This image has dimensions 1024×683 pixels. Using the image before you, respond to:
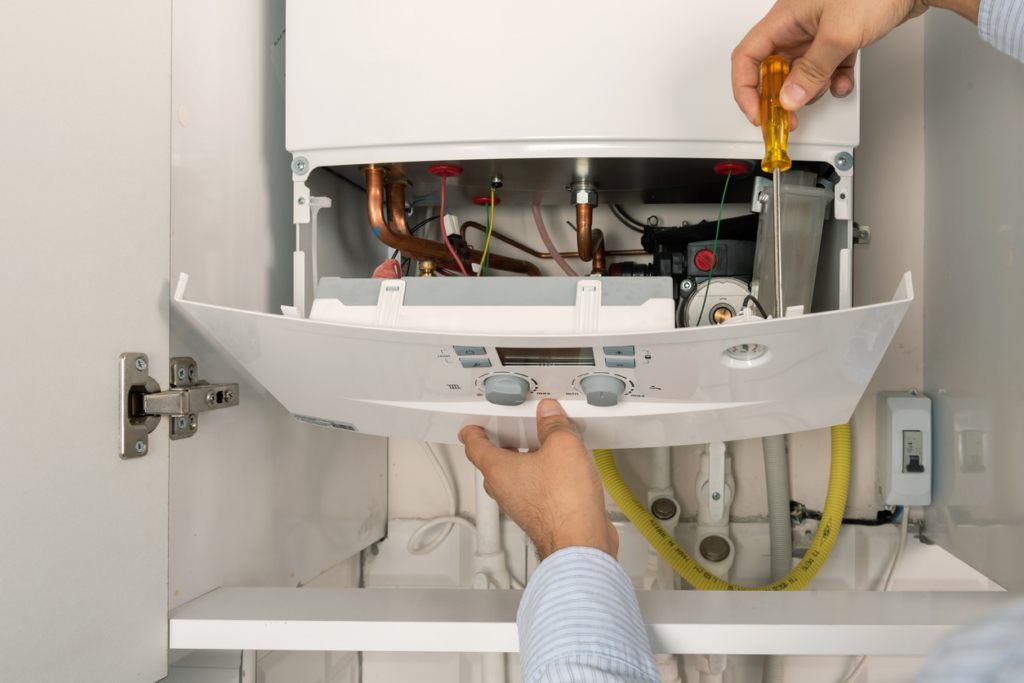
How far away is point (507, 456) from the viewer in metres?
0.67

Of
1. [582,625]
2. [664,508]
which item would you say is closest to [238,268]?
[582,625]

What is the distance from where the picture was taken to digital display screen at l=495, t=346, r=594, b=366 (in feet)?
1.98

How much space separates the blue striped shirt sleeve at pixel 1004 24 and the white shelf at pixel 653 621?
1.89 feet

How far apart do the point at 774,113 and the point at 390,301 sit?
0.44 meters

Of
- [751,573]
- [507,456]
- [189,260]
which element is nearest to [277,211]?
[189,260]

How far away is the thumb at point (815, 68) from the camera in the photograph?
0.65m

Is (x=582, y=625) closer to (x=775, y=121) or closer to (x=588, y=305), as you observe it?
(x=588, y=305)

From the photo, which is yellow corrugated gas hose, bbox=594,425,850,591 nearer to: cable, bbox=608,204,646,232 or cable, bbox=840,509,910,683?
cable, bbox=840,509,910,683

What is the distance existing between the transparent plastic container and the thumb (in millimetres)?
120

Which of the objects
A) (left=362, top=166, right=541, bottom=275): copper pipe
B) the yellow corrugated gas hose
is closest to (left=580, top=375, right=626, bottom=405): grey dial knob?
(left=362, top=166, right=541, bottom=275): copper pipe

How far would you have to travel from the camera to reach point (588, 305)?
0.61 meters

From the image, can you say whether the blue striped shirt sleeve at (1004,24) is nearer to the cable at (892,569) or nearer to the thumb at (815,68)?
the thumb at (815,68)

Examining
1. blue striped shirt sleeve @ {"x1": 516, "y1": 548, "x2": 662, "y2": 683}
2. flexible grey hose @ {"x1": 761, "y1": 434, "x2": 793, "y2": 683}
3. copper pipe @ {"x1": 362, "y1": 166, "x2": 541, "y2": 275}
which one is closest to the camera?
blue striped shirt sleeve @ {"x1": 516, "y1": 548, "x2": 662, "y2": 683}

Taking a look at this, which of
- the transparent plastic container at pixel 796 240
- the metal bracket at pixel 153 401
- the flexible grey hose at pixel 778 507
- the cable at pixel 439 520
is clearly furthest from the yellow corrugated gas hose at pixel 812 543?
the metal bracket at pixel 153 401
